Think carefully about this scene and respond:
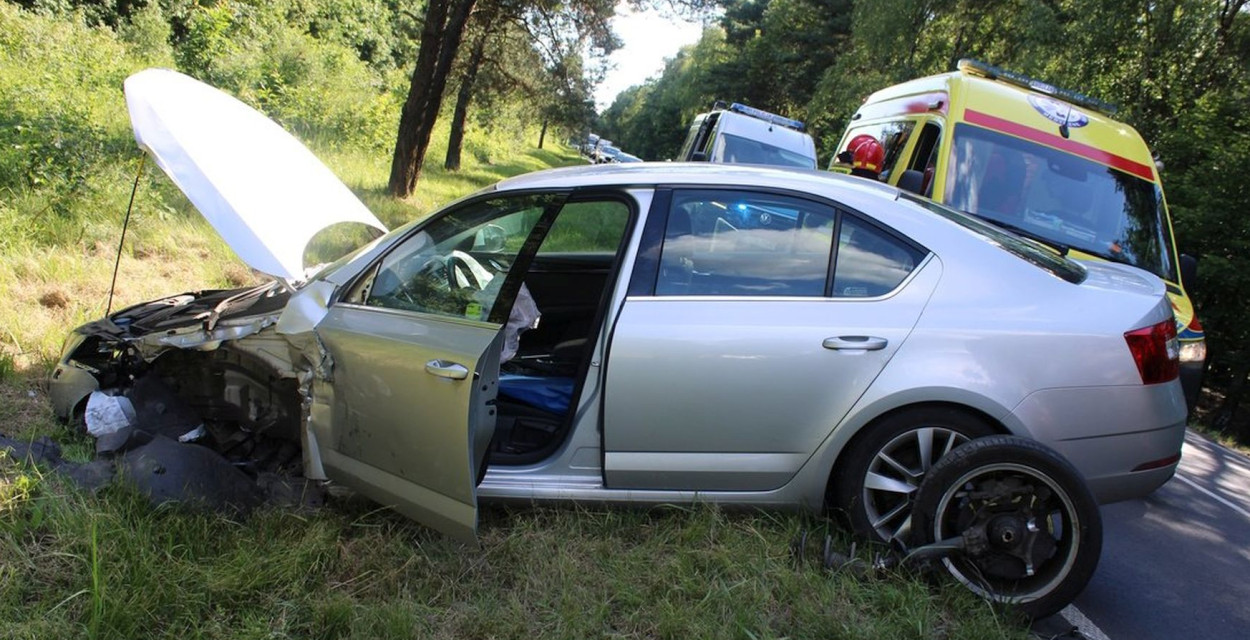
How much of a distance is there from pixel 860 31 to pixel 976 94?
584 inches

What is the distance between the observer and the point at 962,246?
126 inches

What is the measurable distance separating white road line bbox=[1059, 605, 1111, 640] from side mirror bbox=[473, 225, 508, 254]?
9.62 feet

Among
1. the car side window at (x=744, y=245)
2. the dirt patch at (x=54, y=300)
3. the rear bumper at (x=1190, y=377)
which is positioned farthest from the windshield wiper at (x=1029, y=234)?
the dirt patch at (x=54, y=300)

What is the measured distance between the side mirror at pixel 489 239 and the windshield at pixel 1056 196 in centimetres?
369

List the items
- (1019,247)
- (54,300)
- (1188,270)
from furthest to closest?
(54,300) → (1188,270) → (1019,247)

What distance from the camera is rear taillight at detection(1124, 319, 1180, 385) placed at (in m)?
3.01

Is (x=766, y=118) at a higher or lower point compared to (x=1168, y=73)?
lower

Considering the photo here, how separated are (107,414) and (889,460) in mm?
3575

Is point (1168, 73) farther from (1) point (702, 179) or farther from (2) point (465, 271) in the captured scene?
(2) point (465, 271)

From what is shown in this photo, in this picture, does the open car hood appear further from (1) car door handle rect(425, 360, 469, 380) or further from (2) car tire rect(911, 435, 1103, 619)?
(2) car tire rect(911, 435, 1103, 619)

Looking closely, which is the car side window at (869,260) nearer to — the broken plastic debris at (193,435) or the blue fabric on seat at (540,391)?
the blue fabric on seat at (540,391)

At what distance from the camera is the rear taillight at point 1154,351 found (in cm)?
301

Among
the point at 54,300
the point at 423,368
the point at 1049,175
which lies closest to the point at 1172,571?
the point at 1049,175

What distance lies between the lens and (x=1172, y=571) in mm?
3844
